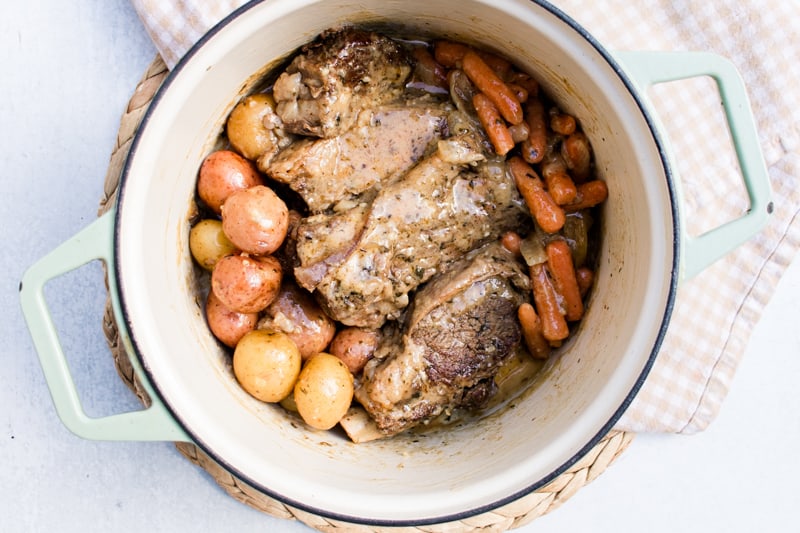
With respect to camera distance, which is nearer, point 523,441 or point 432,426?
point 523,441

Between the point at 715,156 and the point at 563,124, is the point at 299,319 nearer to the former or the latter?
the point at 563,124

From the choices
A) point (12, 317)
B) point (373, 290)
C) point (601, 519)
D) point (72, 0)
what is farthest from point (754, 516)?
point (72, 0)

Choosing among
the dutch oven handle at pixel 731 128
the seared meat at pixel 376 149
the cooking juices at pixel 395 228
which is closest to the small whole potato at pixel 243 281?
the cooking juices at pixel 395 228

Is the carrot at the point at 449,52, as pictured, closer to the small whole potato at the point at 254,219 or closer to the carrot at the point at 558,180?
the carrot at the point at 558,180

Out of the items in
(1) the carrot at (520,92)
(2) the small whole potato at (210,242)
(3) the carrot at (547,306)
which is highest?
(1) the carrot at (520,92)

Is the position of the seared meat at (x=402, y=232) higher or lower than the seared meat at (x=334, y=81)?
lower

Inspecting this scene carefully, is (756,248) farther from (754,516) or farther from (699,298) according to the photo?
(754,516)

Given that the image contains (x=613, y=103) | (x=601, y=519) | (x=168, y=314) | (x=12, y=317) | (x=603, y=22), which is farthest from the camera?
(x=601, y=519)
